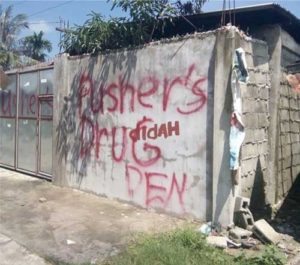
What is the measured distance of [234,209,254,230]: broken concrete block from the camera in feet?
19.4

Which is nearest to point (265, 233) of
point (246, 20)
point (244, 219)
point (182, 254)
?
point (244, 219)

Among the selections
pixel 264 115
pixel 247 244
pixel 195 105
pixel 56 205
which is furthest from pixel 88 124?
pixel 247 244

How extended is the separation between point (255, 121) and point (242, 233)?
1.77m

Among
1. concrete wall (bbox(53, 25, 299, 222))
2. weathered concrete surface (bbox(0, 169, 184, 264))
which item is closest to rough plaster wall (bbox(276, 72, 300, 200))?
concrete wall (bbox(53, 25, 299, 222))

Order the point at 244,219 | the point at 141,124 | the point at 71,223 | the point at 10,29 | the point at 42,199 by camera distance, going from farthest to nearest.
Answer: the point at 10,29, the point at 42,199, the point at 141,124, the point at 71,223, the point at 244,219

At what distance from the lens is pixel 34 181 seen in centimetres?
977

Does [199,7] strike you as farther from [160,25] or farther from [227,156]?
[227,156]

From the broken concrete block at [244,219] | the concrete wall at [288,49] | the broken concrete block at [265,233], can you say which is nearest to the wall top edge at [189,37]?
the concrete wall at [288,49]

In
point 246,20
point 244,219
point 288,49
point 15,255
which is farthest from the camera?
point 288,49

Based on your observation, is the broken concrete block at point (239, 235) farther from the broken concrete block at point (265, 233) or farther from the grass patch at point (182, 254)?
the grass patch at point (182, 254)

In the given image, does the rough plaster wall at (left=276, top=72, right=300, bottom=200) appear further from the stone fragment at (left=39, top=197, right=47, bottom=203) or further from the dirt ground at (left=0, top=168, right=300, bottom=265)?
the stone fragment at (left=39, top=197, right=47, bottom=203)

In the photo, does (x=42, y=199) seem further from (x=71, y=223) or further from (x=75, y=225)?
(x=75, y=225)

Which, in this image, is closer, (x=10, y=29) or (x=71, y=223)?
(x=71, y=223)

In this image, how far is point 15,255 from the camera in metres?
5.37
